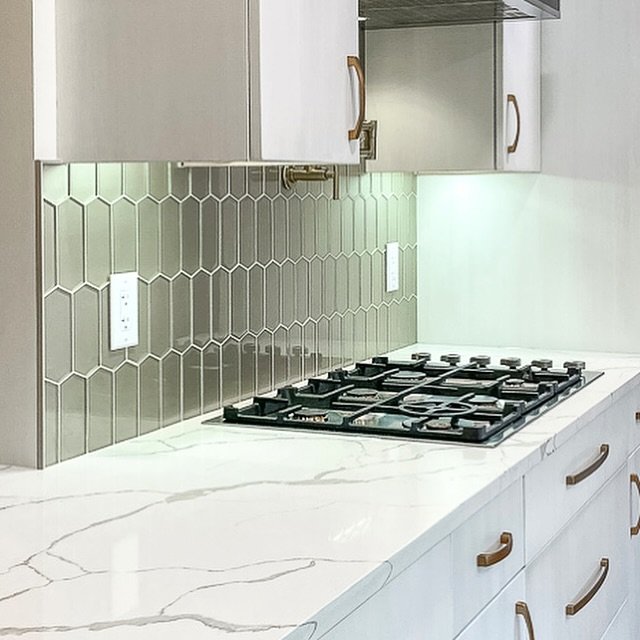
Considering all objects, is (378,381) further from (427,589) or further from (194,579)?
(194,579)

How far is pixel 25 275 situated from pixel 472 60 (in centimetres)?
142

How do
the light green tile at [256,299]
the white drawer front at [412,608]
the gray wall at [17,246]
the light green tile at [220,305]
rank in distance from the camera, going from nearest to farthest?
the white drawer front at [412,608] → the gray wall at [17,246] → the light green tile at [220,305] → the light green tile at [256,299]

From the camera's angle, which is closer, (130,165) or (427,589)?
(427,589)

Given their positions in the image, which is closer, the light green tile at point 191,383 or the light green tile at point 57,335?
the light green tile at point 57,335

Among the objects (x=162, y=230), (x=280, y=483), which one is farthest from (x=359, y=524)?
(x=162, y=230)

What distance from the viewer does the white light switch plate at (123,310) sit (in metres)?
1.97

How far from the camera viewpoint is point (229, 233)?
2.33 m

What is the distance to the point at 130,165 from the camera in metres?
2.00

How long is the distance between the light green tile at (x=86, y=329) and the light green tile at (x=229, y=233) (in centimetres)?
44

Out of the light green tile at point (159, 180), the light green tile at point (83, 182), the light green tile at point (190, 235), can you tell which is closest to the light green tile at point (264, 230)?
the light green tile at point (190, 235)

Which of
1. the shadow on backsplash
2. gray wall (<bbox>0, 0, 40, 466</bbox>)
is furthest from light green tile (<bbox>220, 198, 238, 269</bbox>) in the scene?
gray wall (<bbox>0, 0, 40, 466</bbox>)

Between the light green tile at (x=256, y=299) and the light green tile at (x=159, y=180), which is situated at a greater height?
the light green tile at (x=159, y=180)

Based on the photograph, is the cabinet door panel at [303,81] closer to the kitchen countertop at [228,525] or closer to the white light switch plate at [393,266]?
the kitchen countertop at [228,525]

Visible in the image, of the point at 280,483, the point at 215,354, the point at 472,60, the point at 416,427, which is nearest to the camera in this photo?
the point at 280,483
